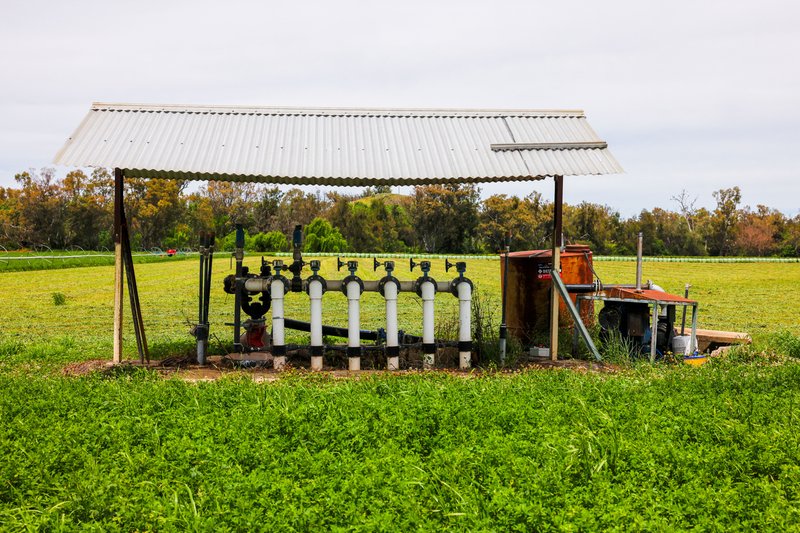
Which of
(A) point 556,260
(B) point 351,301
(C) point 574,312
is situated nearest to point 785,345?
(C) point 574,312

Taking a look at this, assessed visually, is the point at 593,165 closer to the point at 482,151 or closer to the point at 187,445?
the point at 482,151

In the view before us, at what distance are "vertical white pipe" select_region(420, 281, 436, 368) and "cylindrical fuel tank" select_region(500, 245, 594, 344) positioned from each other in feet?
5.11

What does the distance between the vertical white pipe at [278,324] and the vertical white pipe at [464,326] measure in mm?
2150

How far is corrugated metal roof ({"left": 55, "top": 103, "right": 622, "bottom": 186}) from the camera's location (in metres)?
9.86

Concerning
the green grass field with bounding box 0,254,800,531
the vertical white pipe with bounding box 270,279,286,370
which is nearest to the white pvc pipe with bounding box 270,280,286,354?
the vertical white pipe with bounding box 270,279,286,370

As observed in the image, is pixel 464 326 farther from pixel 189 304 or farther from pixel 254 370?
pixel 189 304

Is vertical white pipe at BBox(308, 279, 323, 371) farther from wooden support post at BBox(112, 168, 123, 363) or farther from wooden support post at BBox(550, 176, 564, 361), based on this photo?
wooden support post at BBox(550, 176, 564, 361)

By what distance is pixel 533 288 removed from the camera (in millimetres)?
11047

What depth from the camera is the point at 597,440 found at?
5.71 meters

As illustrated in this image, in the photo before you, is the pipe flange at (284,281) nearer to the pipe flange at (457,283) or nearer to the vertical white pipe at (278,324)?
the vertical white pipe at (278,324)

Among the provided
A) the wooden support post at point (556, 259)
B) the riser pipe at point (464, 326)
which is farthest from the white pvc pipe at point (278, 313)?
the wooden support post at point (556, 259)

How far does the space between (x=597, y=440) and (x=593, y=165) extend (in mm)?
5226

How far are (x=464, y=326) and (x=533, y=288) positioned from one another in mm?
1666

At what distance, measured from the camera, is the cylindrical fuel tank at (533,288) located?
1096 cm
